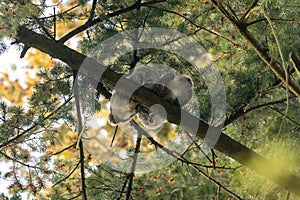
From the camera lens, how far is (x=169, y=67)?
2.81m

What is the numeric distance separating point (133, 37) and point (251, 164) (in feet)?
3.19

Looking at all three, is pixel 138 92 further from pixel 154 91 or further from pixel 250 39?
pixel 250 39

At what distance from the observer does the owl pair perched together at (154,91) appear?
2499mm

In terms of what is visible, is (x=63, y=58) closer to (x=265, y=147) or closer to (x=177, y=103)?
(x=177, y=103)

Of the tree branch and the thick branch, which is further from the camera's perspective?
the thick branch

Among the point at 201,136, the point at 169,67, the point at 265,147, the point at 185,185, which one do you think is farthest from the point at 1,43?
the point at 185,185

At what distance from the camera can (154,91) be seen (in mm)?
2553

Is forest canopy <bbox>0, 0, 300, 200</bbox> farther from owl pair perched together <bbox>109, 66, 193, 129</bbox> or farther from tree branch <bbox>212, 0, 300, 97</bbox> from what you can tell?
tree branch <bbox>212, 0, 300, 97</bbox>

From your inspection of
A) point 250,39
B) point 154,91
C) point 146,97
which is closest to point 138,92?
point 146,97

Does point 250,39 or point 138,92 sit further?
point 138,92

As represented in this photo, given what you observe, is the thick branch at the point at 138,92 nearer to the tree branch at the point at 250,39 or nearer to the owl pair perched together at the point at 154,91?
the owl pair perched together at the point at 154,91

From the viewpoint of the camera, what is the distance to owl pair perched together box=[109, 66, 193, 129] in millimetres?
2499

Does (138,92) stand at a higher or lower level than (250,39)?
lower

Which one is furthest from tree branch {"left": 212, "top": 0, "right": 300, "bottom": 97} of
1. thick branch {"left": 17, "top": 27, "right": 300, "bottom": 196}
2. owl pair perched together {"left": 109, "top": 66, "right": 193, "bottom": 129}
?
owl pair perched together {"left": 109, "top": 66, "right": 193, "bottom": 129}
